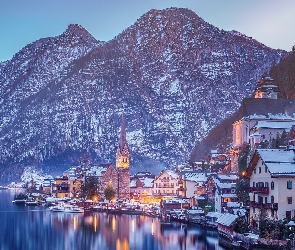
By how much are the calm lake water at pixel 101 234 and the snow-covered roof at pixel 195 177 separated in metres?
10.3

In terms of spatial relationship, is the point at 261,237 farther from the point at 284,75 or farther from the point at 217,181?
the point at 284,75

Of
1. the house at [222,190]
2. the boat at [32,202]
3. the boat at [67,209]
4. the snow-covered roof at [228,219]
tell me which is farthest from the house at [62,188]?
the snow-covered roof at [228,219]

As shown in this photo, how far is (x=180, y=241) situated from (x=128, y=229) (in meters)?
13.7

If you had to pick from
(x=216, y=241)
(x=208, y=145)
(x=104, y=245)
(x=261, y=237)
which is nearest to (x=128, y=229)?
(x=104, y=245)

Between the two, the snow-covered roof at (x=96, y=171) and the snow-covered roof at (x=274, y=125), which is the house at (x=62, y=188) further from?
the snow-covered roof at (x=274, y=125)

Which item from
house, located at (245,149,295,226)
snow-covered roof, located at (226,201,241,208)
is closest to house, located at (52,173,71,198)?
snow-covered roof, located at (226,201,241,208)

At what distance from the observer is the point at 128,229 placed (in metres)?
72.1

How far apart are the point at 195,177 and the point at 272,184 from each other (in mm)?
42844

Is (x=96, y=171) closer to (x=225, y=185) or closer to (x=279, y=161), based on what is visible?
(x=225, y=185)

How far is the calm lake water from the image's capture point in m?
58.7

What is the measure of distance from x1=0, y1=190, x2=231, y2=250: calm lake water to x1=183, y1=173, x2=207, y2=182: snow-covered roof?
10335mm

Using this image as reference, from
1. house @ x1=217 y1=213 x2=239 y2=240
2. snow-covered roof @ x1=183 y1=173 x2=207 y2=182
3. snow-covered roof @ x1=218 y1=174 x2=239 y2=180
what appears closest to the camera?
house @ x1=217 y1=213 x2=239 y2=240

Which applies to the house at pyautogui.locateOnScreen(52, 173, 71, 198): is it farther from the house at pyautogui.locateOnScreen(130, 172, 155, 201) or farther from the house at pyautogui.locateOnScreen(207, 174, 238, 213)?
the house at pyautogui.locateOnScreen(207, 174, 238, 213)

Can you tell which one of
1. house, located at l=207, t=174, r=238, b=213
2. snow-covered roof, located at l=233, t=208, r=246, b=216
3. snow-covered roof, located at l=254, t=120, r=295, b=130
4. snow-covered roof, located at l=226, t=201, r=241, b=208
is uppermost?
snow-covered roof, located at l=254, t=120, r=295, b=130
